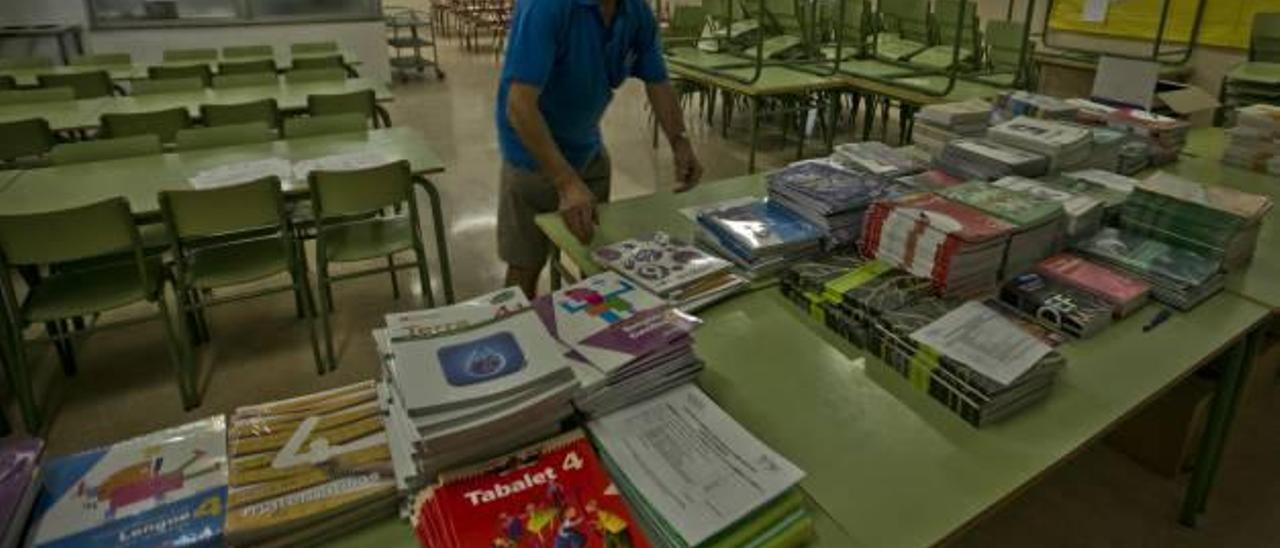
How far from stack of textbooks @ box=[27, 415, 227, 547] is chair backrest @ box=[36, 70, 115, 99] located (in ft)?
14.3

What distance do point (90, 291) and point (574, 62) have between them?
1.89 metres

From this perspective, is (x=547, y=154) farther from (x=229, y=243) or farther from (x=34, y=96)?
(x=34, y=96)

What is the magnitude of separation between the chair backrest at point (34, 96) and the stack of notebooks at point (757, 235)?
13.3 feet

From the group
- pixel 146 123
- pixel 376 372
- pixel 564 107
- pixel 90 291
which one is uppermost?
pixel 564 107

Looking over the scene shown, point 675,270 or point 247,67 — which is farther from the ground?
point 247,67

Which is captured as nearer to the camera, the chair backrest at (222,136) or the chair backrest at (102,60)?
the chair backrest at (222,136)

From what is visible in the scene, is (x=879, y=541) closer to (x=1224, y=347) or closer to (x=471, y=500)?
(x=471, y=500)

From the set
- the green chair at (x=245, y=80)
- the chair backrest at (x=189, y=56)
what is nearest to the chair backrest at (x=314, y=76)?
the green chair at (x=245, y=80)

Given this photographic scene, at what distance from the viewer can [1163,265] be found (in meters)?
1.58

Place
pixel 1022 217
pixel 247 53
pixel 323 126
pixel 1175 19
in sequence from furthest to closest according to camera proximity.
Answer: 1. pixel 1175 19
2. pixel 247 53
3. pixel 323 126
4. pixel 1022 217

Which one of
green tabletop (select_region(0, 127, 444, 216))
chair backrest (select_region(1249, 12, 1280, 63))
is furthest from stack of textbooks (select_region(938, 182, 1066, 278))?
chair backrest (select_region(1249, 12, 1280, 63))

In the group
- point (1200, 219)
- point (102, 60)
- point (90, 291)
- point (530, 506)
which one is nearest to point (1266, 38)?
point (1200, 219)

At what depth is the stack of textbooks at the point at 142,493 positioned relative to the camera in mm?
874

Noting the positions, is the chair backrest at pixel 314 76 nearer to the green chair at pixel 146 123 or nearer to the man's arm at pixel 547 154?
the green chair at pixel 146 123
